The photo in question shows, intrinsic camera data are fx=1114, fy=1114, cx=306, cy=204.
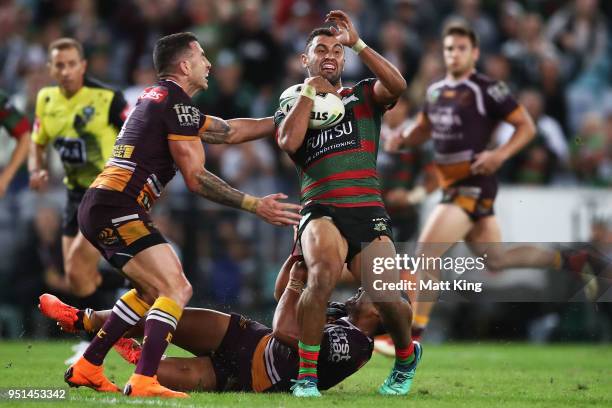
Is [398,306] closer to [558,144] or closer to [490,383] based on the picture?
[490,383]

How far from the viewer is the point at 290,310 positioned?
796cm

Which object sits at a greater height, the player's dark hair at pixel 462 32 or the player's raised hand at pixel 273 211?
the player's dark hair at pixel 462 32

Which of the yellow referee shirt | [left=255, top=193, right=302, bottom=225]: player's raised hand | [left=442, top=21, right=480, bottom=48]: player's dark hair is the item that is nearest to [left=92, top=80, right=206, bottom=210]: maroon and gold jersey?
[left=255, top=193, right=302, bottom=225]: player's raised hand

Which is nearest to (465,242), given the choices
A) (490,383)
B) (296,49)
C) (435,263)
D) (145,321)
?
(435,263)

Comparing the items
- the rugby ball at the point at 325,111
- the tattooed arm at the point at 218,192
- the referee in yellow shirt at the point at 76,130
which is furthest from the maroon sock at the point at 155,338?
the referee in yellow shirt at the point at 76,130

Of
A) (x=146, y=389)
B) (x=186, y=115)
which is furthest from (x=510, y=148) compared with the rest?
(x=146, y=389)

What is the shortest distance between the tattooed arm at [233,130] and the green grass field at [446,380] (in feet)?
5.72

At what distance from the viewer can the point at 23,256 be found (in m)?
14.0

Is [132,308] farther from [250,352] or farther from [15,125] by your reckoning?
[15,125]

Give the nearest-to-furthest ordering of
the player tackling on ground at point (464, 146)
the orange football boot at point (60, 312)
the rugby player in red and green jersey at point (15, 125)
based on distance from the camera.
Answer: the orange football boot at point (60, 312) < the player tackling on ground at point (464, 146) < the rugby player in red and green jersey at point (15, 125)

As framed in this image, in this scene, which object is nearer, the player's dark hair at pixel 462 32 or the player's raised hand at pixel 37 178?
the player's raised hand at pixel 37 178

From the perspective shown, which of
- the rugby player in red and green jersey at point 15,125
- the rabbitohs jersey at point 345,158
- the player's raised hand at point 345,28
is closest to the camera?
the player's raised hand at point 345,28

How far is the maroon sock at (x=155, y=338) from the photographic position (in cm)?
733

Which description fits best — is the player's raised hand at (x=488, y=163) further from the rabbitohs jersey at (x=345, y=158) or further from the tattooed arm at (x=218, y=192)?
the tattooed arm at (x=218, y=192)
